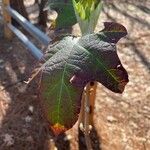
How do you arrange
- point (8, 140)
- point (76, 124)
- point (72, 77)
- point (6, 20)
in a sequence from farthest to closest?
point (6, 20), point (76, 124), point (8, 140), point (72, 77)

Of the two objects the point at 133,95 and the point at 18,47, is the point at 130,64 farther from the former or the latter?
the point at 18,47

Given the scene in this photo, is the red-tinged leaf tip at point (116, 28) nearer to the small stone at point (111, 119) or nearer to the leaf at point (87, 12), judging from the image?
the leaf at point (87, 12)

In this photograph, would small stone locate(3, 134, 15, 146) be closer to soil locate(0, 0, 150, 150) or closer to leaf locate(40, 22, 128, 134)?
soil locate(0, 0, 150, 150)

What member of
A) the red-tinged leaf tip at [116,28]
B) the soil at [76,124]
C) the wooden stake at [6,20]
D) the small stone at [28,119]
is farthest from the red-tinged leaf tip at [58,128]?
the wooden stake at [6,20]

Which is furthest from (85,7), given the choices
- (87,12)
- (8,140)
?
(8,140)

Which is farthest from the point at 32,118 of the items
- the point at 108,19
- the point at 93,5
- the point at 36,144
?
the point at 108,19

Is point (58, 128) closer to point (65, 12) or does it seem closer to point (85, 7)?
point (85, 7)
